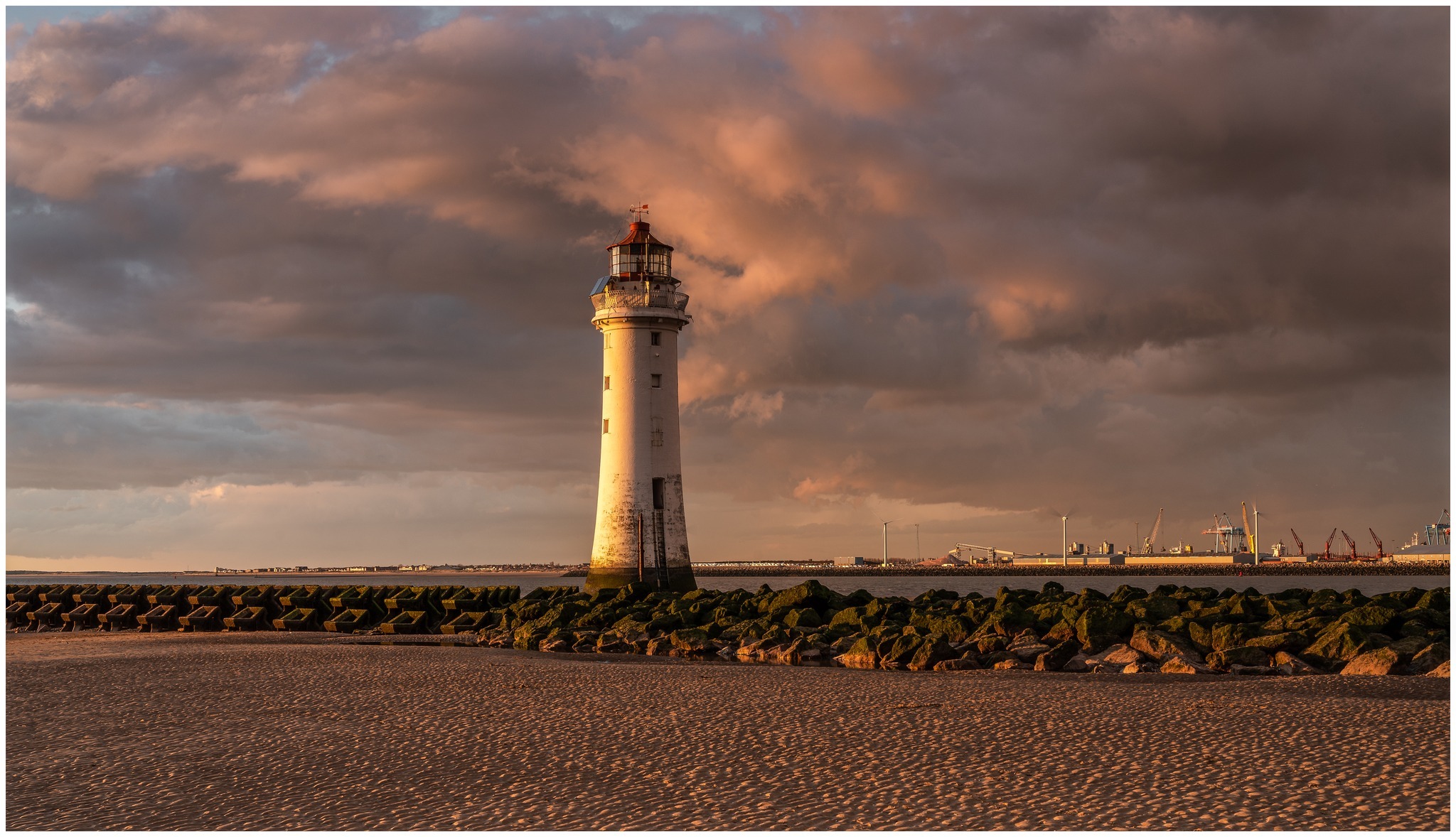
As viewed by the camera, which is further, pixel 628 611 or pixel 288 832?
pixel 628 611

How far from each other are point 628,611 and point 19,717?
14.8 m

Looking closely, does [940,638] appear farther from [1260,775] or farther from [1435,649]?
[1260,775]

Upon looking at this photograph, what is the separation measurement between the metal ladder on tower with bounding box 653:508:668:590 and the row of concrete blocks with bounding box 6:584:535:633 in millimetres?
3395

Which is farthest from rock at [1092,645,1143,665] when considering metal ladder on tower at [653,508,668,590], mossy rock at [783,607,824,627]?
metal ladder on tower at [653,508,668,590]

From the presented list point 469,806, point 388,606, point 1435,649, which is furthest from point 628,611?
point 469,806

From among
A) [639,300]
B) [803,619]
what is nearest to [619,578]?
[639,300]

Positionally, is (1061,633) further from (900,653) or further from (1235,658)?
(900,653)

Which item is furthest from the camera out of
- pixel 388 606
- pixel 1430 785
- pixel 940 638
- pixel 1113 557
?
pixel 1113 557

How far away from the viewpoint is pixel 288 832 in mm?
7824

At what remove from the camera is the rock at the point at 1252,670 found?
17.0 metres

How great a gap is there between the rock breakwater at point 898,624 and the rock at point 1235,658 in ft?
0.08

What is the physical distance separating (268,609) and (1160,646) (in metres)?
24.8

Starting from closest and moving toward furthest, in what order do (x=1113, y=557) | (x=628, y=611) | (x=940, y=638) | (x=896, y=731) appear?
1. (x=896, y=731)
2. (x=940, y=638)
3. (x=628, y=611)
4. (x=1113, y=557)

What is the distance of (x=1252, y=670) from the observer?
1703 centimetres
